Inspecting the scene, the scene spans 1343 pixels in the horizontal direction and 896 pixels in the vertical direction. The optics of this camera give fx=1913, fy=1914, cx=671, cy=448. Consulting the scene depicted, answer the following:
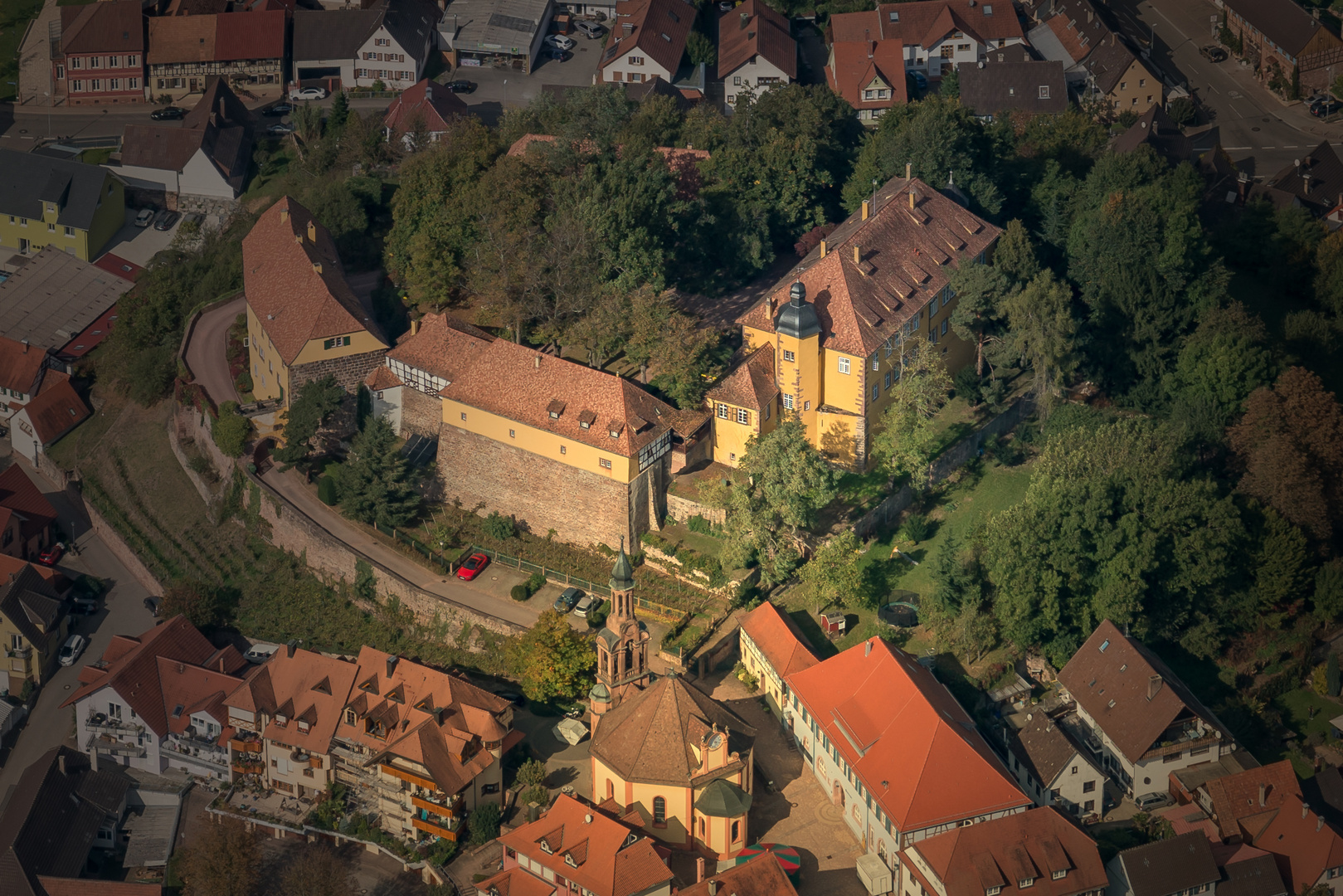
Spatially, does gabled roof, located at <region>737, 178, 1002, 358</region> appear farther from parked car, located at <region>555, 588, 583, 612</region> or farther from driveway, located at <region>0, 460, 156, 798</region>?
driveway, located at <region>0, 460, 156, 798</region>

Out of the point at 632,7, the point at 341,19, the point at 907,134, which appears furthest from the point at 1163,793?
the point at 341,19

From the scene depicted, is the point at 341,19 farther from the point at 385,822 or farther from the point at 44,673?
the point at 385,822

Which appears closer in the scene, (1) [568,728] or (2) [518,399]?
(1) [568,728]

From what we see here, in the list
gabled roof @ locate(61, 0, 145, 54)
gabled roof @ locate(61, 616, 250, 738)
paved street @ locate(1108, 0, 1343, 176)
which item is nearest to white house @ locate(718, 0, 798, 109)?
paved street @ locate(1108, 0, 1343, 176)

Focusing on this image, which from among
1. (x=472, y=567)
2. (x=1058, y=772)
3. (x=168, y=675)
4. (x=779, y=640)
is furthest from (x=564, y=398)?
(x=1058, y=772)

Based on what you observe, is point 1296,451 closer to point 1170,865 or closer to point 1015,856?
point 1170,865
